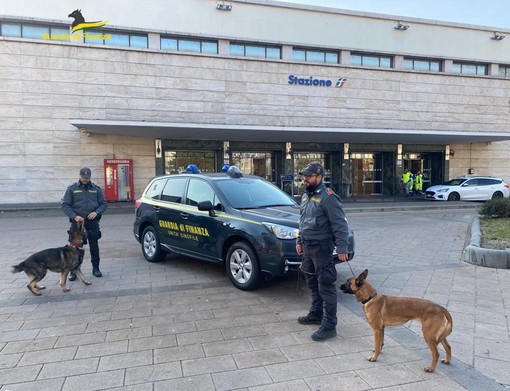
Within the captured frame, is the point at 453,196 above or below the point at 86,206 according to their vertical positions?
below

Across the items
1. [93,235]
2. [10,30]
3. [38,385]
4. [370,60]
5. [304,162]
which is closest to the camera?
[38,385]

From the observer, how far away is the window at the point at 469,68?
25.8m

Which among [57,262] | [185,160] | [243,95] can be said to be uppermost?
[243,95]

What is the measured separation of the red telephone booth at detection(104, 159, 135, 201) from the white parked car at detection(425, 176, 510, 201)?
16.2 metres

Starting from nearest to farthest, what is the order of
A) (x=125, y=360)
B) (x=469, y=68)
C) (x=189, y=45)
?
(x=125, y=360) → (x=189, y=45) → (x=469, y=68)

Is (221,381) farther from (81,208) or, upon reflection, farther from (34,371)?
(81,208)

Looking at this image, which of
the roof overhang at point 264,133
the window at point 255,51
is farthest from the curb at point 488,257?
the window at point 255,51

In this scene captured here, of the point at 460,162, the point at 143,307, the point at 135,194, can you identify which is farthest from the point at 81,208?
the point at 460,162

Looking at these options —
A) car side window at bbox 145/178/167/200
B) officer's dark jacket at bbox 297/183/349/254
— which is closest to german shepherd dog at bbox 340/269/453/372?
officer's dark jacket at bbox 297/183/349/254

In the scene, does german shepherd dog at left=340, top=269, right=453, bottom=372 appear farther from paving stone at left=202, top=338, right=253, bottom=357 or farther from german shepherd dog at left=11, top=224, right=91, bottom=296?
german shepherd dog at left=11, top=224, right=91, bottom=296

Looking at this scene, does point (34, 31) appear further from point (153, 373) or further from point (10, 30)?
point (153, 373)

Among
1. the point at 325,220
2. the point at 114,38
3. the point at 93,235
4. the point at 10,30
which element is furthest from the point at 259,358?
the point at 10,30

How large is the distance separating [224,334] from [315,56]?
21.7 meters

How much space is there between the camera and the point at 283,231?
497 cm
